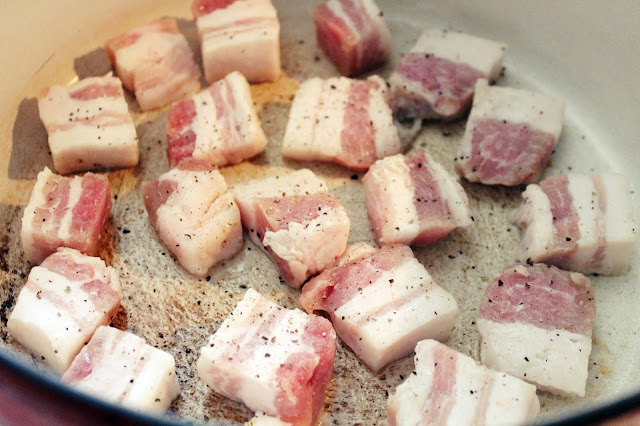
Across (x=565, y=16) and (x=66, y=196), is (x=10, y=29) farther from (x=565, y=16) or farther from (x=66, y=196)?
(x=565, y=16)

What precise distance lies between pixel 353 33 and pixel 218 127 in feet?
2.61

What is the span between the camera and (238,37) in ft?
10.2

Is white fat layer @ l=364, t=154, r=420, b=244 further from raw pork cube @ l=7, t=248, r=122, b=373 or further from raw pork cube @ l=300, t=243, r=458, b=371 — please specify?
raw pork cube @ l=7, t=248, r=122, b=373

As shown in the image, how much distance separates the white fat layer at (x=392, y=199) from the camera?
2.59 m

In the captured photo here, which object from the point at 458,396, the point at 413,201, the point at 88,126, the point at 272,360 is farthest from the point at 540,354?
the point at 88,126

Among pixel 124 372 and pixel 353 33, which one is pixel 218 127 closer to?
pixel 353 33

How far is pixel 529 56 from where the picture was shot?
3.32m

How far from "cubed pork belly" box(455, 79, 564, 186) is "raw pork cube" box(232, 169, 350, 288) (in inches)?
25.8

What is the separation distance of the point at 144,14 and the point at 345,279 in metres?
1.76

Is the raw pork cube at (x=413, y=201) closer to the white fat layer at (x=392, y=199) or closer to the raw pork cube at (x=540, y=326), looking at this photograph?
the white fat layer at (x=392, y=199)

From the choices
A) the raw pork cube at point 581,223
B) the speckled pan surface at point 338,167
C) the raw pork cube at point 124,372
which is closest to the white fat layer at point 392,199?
the speckled pan surface at point 338,167

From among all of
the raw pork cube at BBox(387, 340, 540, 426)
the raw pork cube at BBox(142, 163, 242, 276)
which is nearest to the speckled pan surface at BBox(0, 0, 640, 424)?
the raw pork cube at BBox(142, 163, 242, 276)

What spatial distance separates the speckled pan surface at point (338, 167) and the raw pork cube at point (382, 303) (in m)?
0.11

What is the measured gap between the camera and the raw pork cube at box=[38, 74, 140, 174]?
2.79 metres
